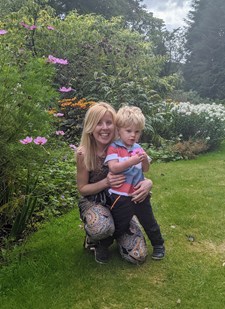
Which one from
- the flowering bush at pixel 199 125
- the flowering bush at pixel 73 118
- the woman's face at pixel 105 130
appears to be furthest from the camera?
the flowering bush at pixel 199 125

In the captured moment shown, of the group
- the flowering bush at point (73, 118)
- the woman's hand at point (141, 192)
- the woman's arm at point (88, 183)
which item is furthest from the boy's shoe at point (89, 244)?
the flowering bush at point (73, 118)

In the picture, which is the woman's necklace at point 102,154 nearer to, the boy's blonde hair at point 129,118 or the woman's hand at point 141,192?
the boy's blonde hair at point 129,118

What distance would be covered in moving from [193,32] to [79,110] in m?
23.0

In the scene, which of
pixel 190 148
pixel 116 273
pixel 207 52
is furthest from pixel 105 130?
pixel 207 52

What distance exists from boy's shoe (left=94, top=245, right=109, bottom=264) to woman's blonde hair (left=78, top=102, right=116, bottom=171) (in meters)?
0.67

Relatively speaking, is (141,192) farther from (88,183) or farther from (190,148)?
(190,148)

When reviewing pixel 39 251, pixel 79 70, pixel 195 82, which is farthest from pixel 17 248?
pixel 195 82

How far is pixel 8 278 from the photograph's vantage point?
2.74m

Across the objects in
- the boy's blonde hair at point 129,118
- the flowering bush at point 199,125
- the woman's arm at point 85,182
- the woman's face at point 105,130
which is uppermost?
the boy's blonde hair at point 129,118

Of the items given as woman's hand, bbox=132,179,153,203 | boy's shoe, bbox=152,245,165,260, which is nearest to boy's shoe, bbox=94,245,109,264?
boy's shoe, bbox=152,245,165,260

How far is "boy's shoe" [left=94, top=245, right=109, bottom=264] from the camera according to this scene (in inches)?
119

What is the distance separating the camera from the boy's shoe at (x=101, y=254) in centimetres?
303

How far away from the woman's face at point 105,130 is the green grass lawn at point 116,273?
103 cm

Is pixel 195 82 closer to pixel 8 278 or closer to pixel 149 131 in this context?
pixel 149 131
